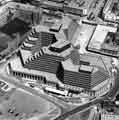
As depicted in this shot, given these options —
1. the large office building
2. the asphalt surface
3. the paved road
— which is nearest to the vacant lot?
the paved road

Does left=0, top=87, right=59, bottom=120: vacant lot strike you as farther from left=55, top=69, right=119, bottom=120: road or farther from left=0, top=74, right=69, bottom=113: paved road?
left=55, top=69, right=119, bottom=120: road

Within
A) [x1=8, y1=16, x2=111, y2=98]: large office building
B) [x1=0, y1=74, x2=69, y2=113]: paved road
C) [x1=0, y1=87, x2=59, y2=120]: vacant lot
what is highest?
[x1=8, y1=16, x2=111, y2=98]: large office building

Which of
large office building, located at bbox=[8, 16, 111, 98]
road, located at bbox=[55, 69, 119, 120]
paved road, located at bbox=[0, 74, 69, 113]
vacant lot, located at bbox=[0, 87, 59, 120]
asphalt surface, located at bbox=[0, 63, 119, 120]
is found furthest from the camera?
large office building, located at bbox=[8, 16, 111, 98]

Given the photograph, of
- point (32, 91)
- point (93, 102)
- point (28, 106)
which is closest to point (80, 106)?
point (93, 102)

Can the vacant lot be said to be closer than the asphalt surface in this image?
Yes

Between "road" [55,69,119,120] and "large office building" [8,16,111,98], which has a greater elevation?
"large office building" [8,16,111,98]

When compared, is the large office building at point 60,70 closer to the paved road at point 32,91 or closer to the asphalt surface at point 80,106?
the asphalt surface at point 80,106

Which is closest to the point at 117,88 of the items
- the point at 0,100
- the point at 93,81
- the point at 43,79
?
the point at 93,81

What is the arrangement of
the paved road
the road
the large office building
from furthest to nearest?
the large office building < the paved road < the road

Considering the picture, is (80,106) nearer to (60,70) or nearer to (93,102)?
(93,102)

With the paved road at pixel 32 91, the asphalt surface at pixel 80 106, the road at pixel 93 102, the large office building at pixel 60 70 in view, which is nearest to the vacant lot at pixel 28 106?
the paved road at pixel 32 91

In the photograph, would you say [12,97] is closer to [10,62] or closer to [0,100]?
[0,100]
